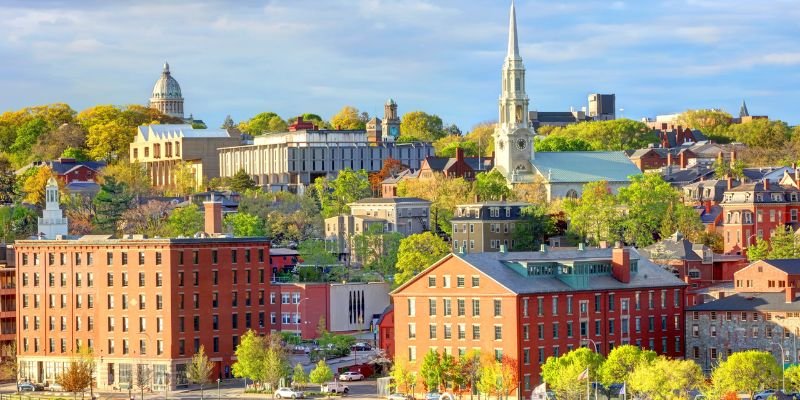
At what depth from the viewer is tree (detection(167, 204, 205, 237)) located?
171 meters

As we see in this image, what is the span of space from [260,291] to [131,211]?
184ft

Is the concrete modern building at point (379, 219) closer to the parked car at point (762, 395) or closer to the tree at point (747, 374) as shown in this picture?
the tree at point (747, 374)

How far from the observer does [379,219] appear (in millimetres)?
181125

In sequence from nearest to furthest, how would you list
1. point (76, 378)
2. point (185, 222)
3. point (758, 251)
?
point (76, 378)
point (758, 251)
point (185, 222)

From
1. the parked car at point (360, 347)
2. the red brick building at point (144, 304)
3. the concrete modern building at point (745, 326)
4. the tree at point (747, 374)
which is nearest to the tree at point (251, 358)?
the red brick building at point (144, 304)

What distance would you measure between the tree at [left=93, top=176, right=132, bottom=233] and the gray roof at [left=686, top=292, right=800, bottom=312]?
2911 inches

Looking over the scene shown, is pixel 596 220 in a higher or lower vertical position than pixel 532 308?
higher

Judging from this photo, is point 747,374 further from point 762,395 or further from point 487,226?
point 487,226

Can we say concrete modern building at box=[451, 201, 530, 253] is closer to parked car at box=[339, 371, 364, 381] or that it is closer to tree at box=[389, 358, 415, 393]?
parked car at box=[339, 371, 364, 381]

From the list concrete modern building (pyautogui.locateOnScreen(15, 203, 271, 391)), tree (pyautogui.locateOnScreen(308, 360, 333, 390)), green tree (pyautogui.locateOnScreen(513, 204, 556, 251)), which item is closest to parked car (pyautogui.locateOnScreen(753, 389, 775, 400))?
tree (pyautogui.locateOnScreen(308, 360, 333, 390))

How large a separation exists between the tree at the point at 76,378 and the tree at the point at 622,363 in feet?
112

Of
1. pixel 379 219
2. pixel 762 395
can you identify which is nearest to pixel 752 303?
pixel 762 395

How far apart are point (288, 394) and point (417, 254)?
1512 inches

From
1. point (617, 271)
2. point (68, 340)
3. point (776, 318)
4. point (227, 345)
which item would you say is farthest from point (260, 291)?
point (776, 318)
